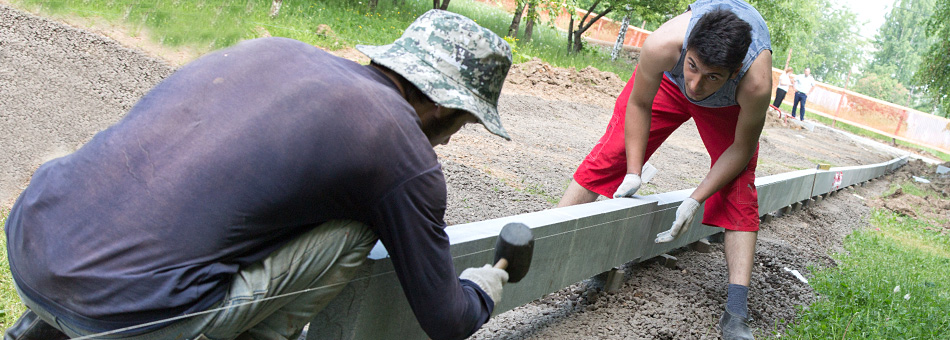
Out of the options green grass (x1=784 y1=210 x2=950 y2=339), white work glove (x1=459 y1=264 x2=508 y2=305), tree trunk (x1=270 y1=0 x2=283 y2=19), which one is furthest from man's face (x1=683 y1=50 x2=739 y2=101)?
tree trunk (x1=270 y1=0 x2=283 y2=19)

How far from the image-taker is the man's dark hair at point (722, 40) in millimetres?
3258

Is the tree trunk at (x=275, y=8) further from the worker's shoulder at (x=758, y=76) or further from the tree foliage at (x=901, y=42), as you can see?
the tree foliage at (x=901, y=42)

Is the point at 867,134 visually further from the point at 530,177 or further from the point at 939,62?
the point at 530,177

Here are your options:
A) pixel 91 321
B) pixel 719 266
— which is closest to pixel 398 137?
pixel 91 321

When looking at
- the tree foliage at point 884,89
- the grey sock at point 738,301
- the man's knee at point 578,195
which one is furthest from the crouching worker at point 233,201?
the tree foliage at point 884,89

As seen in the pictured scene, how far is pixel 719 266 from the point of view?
518 centimetres

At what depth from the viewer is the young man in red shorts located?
340 centimetres

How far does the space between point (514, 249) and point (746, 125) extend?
217 centimetres

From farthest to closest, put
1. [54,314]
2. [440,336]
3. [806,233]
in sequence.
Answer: [806,233]
[440,336]
[54,314]

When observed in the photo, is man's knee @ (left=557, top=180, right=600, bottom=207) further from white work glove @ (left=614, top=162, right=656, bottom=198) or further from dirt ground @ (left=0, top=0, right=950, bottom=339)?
dirt ground @ (left=0, top=0, right=950, bottom=339)

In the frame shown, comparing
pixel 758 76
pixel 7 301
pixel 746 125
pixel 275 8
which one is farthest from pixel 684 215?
pixel 275 8

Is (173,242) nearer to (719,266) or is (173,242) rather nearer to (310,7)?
(719,266)

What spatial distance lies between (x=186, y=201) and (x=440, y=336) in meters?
0.80

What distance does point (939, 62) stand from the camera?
644 inches
